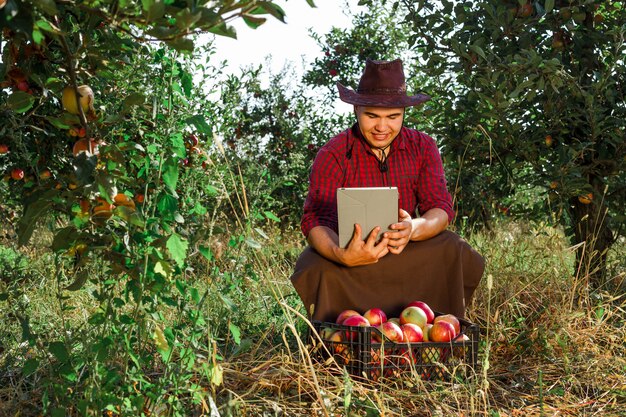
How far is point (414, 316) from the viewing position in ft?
10.1

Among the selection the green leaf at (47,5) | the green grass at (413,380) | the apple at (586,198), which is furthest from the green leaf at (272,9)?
the apple at (586,198)

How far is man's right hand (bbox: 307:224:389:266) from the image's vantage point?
306 centimetres

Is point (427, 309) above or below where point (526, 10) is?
below

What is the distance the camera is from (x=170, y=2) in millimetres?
1693

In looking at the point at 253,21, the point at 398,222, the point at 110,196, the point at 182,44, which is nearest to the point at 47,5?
the point at 182,44

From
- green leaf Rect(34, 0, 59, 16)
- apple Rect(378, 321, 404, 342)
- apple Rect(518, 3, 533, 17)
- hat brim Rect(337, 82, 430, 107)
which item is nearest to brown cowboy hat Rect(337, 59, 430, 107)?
hat brim Rect(337, 82, 430, 107)

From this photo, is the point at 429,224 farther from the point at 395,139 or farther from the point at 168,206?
the point at 168,206

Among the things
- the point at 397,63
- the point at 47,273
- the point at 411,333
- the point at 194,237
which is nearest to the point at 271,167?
the point at 47,273

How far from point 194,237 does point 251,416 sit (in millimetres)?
647

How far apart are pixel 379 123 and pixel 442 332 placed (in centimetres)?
88

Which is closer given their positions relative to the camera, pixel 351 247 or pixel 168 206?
pixel 168 206

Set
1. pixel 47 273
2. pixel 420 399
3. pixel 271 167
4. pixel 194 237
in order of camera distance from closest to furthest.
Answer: pixel 194 237 < pixel 420 399 < pixel 47 273 < pixel 271 167

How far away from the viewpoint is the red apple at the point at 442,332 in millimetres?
2971

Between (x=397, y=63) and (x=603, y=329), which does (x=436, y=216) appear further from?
(x=603, y=329)
